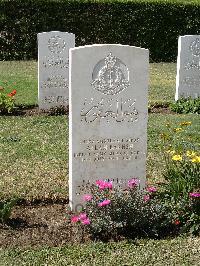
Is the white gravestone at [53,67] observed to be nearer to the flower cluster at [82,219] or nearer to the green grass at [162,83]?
the green grass at [162,83]

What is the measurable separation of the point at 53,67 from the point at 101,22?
9762 millimetres

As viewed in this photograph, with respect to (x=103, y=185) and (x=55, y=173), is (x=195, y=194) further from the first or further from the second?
(x=55, y=173)

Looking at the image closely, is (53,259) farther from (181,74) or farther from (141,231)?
(181,74)

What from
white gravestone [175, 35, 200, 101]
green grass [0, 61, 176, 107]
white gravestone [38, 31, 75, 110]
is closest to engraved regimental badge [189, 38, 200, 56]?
white gravestone [175, 35, 200, 101]

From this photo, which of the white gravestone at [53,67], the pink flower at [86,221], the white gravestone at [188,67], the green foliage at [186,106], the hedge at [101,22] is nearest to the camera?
the pink flower at [86,221]

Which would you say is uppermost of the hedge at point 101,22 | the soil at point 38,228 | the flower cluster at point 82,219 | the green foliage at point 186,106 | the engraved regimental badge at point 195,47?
the hedge at point 101,22

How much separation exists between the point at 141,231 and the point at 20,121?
526 centimetres

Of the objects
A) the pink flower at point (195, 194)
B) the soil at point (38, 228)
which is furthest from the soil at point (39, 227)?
the pink flower at point (195, 194)

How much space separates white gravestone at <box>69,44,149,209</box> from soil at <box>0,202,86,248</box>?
0.29 m

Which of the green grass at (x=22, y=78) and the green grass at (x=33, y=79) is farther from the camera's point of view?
the green grass at (x=33, y=79)

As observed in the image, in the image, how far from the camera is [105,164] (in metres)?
5.63

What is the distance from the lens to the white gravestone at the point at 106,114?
539 cm

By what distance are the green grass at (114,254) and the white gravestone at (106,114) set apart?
0.89 metres

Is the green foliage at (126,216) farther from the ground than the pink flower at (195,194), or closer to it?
closer to it
